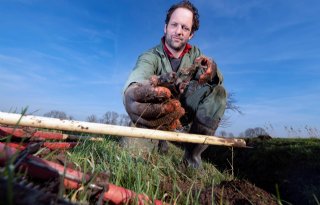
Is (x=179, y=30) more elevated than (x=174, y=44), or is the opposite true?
(x=179, y=30)

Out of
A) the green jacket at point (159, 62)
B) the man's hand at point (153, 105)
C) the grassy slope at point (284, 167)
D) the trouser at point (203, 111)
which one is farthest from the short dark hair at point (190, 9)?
the grassy slope at point (284, 167)

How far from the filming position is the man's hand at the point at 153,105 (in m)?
2.67

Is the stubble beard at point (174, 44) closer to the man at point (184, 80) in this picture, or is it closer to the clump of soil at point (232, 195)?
the man at point (184, 80)

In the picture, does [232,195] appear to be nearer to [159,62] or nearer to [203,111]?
[203,111]

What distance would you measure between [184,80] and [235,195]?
134 cm

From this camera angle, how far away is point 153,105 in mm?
2818

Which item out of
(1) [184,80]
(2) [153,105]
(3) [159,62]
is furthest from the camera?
(3) [159,62]

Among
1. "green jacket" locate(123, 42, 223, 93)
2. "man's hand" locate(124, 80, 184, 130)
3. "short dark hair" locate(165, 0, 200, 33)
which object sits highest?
"short dark hair" locate(165, 0, 200, 33)

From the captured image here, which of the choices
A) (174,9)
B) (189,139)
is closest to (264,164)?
(189,139)

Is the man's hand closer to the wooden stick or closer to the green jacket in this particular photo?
the wooden stick

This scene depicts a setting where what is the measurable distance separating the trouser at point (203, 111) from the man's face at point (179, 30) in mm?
642

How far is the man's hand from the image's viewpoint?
267 cm

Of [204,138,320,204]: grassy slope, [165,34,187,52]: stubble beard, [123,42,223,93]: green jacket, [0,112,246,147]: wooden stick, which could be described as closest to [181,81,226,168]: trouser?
[123,42,223,93]: green jacket

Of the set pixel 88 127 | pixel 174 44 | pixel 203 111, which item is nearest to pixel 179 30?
pixel 174 44
